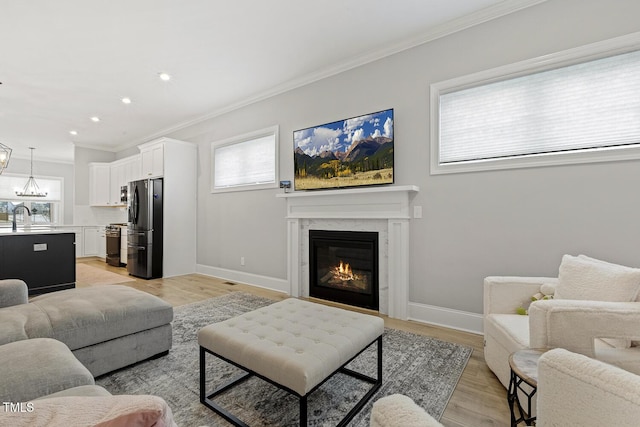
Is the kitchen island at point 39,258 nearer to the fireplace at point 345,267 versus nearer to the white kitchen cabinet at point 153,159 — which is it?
the white kitchen cabinet at point 153,159

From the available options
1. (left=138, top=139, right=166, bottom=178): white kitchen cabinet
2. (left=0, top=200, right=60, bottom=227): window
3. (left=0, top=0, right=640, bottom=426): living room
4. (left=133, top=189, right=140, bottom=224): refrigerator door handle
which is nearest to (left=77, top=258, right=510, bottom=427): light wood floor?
(left=0, top=0, right=640, bottom=426): living room

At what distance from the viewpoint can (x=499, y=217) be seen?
8.45 ft

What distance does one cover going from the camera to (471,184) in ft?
8.89

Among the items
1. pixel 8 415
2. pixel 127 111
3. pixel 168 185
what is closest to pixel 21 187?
pixel 127 111

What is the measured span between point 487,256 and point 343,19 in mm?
2556

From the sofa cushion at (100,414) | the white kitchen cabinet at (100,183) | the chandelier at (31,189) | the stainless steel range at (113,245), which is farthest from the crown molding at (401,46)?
the chandelier at (31,189)

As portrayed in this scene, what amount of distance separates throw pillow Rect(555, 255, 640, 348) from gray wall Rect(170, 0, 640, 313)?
2.22ft

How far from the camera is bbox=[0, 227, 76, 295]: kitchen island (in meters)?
3.52

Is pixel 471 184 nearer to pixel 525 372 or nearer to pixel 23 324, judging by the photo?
pixel 525 372

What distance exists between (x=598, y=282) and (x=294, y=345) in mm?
1601

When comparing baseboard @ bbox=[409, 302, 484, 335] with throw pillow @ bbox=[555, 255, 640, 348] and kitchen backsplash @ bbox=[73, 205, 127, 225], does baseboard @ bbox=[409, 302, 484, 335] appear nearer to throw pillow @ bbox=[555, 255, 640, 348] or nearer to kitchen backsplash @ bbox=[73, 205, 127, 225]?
throw pillow @ bbox=[555, 255, 640, 348]

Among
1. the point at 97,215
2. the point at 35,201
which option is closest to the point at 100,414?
the point at 97,215

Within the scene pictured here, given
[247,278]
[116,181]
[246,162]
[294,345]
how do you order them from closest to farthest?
[294,345] → [247,278] → [246,162] → [116,181]

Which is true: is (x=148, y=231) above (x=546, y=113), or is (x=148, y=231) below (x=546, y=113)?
below
